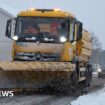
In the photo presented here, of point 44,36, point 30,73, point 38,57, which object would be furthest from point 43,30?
point 30,73

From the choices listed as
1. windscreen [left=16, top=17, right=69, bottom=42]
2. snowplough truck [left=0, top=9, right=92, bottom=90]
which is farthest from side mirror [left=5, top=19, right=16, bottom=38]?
windscreen [left=16, top=17, right=69, bottom=42]

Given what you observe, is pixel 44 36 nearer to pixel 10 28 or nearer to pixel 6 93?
pixel 10 28

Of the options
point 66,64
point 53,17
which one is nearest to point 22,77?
point 66,64

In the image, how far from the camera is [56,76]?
18.7 m

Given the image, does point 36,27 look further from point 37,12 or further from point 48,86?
point 48,86

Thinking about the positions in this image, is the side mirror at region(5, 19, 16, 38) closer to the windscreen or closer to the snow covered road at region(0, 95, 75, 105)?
the windscreen

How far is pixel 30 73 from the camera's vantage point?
18250 mm

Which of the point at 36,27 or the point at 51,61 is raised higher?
the point at 36,27

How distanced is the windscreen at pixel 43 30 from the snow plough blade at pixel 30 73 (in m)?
1.60

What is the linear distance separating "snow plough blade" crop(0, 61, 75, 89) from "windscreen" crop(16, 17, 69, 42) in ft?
5.27

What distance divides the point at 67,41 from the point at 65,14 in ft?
3.92

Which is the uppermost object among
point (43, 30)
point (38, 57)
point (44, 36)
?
point (43, 30)

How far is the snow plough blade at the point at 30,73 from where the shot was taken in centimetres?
1783

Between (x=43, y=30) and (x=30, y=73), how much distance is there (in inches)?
100.0
